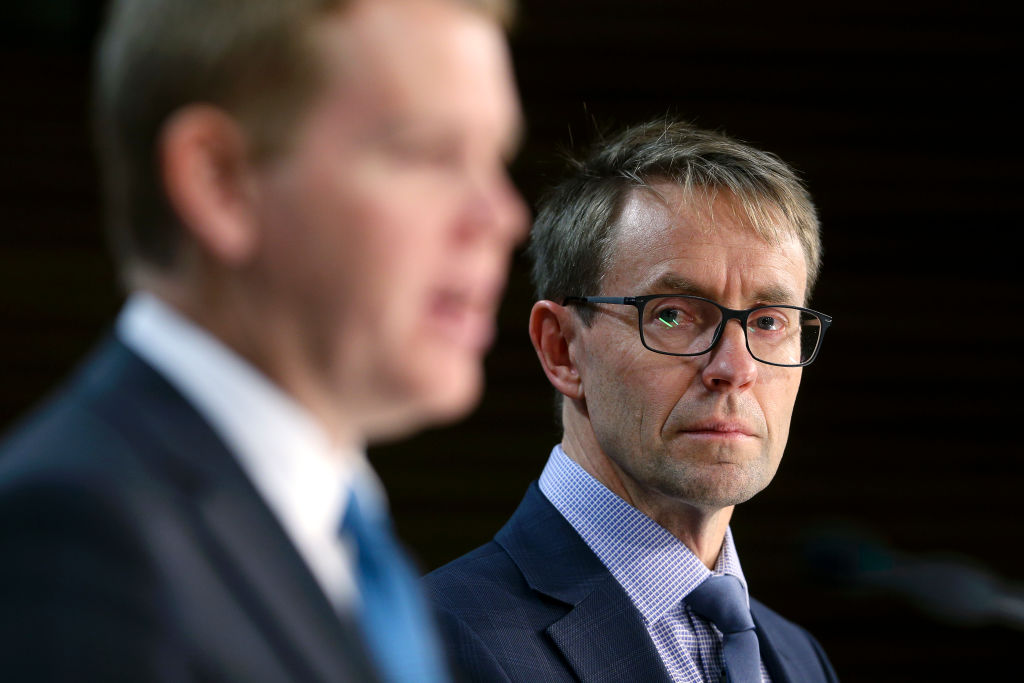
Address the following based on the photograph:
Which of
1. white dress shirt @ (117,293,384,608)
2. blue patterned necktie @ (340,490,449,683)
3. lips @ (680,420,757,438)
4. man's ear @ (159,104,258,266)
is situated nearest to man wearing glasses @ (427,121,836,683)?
lips @ (680,420,757,438)

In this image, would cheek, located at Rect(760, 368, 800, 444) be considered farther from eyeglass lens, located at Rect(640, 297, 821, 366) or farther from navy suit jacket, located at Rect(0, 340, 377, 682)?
navy suit jacket, located at Rect(0, 340, 377, 682)

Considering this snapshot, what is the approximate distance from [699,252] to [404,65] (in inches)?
42.0

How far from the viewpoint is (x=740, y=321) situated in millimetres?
1799

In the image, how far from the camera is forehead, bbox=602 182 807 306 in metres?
1.81

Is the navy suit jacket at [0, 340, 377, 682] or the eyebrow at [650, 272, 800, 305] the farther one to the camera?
the eyebrow at [650, 272, 800, 305]

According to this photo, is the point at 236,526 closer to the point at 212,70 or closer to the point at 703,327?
the point at 212,70

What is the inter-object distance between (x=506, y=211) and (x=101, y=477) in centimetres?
34

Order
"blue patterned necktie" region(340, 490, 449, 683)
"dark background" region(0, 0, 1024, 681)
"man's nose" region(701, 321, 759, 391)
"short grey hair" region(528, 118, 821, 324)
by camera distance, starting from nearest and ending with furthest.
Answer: "blue patterned necktie" region(340, 490, 449, 683) → "man's nose" region(701, 321, 759, 391) → "short grey hair" region(528, 118, 821, 324) → "dark background" region(0, 0, 1024, 681)

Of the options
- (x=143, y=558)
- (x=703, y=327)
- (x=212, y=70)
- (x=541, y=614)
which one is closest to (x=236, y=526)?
(x=143, y=558)

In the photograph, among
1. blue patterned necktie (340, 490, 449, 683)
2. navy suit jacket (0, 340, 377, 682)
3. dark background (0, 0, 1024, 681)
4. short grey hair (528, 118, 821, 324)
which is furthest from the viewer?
dark background (0, 0, 1024, 681)

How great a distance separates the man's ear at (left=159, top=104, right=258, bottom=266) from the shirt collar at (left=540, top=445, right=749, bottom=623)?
1159mm

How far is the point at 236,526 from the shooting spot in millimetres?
740

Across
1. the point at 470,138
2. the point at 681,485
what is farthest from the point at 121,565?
the point at 681,485

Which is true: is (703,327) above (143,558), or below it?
below
